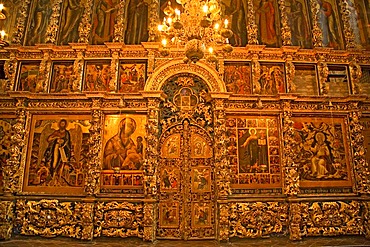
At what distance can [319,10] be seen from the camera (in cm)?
1042

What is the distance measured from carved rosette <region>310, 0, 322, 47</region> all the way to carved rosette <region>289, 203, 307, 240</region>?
211 inches

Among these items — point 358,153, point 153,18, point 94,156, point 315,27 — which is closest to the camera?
point 94,156

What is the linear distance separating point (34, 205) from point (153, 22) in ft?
22.2

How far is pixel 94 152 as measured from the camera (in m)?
8.62

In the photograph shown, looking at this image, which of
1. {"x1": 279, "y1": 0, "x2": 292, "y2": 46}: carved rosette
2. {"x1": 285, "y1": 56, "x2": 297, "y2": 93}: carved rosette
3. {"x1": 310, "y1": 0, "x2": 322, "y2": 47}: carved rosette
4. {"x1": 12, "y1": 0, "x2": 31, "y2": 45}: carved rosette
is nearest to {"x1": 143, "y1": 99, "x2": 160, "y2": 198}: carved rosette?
{"x1": 285, "y1": 56, "x2": 297, "y2": 93}: carved rosette

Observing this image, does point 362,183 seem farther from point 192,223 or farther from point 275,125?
point 192,223

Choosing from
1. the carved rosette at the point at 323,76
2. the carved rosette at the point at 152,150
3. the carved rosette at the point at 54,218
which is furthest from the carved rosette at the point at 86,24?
the carved rosette at the point at 323,76

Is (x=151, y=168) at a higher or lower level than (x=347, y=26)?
lower

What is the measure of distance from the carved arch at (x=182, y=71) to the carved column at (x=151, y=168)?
46cm

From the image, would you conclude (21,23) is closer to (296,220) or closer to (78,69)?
(78,69)

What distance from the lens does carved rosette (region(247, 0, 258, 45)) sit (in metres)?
9.58

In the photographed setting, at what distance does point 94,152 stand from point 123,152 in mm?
844

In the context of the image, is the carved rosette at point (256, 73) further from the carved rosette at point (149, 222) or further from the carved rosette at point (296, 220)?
the carved rosette at point (149, 222)

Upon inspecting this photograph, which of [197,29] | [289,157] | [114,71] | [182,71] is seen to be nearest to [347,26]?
[289,157]
